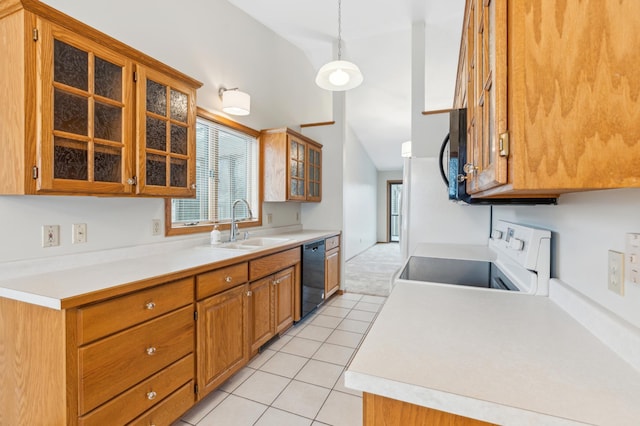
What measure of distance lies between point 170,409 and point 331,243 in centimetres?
242

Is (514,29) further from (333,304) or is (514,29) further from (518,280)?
(333,304)

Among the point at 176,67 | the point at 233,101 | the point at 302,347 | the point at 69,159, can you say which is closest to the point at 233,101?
the point at 233,101

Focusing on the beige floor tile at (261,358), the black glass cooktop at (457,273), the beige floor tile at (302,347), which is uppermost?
the black glass cooktop at (457,273)

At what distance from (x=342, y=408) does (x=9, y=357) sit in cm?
164

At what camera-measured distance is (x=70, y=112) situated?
137 cm

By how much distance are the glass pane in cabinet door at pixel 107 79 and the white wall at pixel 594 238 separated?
2.06 metres

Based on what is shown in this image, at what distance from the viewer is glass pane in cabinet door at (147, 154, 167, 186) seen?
1742mm

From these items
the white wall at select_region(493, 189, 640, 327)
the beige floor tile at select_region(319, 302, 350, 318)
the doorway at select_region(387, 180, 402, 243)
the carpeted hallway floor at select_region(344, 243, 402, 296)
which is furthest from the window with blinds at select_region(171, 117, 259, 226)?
the doorway at select_region(387, 180, 402, 243)

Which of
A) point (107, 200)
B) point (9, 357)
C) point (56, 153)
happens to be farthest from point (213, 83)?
point (9, 357)

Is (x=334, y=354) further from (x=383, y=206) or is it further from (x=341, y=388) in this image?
(x=383, y=206)

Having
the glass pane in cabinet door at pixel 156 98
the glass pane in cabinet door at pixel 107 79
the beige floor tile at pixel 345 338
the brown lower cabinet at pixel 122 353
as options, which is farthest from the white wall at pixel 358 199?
the glass pane in cabinet door at pixel 107 79

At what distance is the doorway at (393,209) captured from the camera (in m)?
9.34

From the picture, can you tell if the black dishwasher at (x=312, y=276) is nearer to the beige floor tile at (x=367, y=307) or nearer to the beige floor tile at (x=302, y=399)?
the beige floor tile at (x=367, y=307)

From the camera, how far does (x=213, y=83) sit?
270 cm
